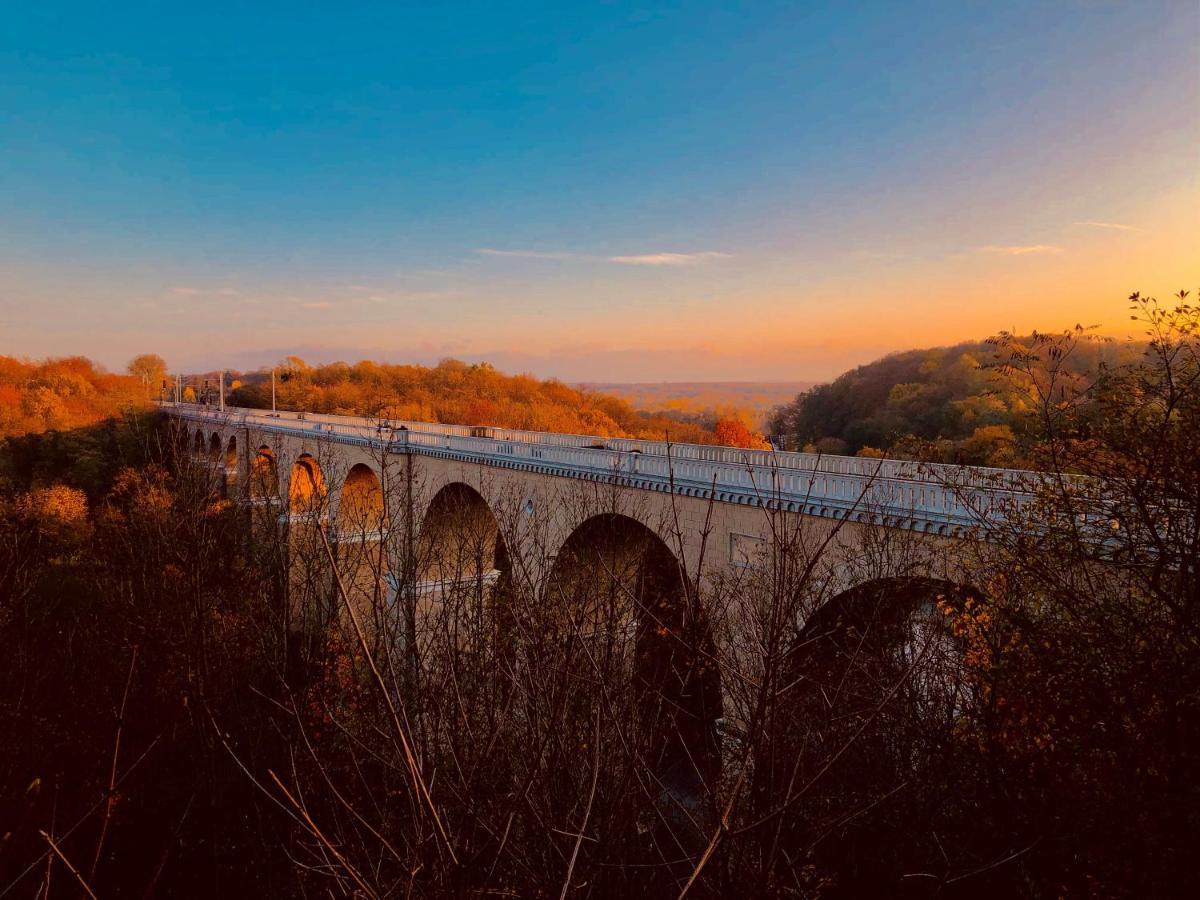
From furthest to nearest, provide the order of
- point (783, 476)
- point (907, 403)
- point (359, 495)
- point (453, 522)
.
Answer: point (907, 403) < point (359, 495) < point (453, 522) < point (783, 476)

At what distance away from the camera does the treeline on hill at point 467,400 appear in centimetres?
6612

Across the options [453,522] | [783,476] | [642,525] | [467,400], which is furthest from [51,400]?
[783,476]

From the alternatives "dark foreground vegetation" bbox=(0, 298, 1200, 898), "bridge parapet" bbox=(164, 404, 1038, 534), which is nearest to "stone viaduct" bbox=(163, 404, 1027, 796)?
"bridge parapet" bbox=(164, 404, 1038, 534)

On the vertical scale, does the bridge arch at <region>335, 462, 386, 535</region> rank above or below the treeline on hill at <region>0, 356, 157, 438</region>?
below

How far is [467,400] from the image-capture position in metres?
81.9

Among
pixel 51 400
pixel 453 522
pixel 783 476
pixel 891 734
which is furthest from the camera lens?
pixel 51 400

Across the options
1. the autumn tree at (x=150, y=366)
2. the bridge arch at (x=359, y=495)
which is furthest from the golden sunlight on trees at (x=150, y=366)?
the bridge arch at (x=359, y=495)

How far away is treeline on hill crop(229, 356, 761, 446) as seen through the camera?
66.1 metres

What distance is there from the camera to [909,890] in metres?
7.50

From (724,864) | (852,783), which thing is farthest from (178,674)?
(724,864)

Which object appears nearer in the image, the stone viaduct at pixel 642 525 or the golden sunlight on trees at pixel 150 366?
the stone viaduct at pixel 642 525

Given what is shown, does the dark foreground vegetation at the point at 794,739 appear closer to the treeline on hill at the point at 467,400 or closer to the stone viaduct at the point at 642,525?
the stone viaduct at the point at 642,525

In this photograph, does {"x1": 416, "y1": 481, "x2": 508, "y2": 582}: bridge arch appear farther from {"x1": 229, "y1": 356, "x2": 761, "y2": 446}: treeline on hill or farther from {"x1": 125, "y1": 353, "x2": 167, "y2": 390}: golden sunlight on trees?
{"x1": 125, "y1": 353, "x2": 167, "y2": 390}: golden sunlight on trees

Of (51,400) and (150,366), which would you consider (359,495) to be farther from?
(150,366)
